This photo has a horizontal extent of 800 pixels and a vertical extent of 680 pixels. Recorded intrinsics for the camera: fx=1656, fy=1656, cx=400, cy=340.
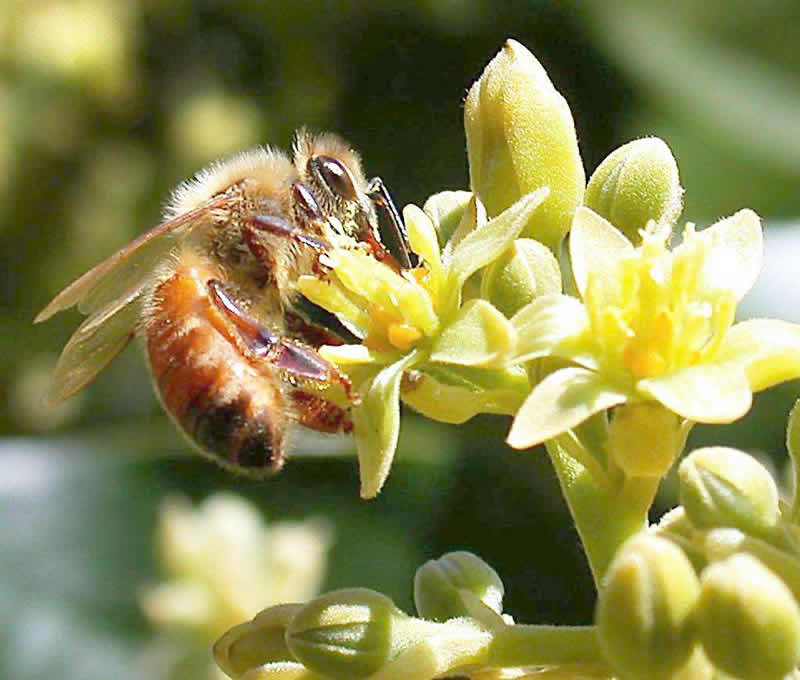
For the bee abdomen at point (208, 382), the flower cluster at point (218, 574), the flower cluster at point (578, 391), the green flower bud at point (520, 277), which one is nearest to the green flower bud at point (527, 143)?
the flower cluster at point (578, 391)

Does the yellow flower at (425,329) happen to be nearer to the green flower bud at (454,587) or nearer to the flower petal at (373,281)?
the flower petal at (373,281)

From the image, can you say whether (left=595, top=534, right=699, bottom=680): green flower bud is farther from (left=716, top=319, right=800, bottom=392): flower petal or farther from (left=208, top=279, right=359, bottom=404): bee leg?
(left=208, top=279, right=359, bottom=404): bee leg

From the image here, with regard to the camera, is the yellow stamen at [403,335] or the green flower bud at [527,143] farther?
the green flower bud at [527,143]

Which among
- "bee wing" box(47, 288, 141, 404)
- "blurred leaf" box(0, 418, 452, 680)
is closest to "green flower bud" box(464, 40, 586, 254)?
"bee wing" box(47, 288, 141, 404)

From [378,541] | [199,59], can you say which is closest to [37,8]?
[199,59]

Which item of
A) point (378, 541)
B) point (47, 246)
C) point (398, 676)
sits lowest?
point (378, 541)

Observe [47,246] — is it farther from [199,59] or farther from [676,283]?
[676,283]

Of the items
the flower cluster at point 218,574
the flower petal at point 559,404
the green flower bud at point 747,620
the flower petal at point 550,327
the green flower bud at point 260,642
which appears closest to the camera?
the green flower bud at point 747,620
